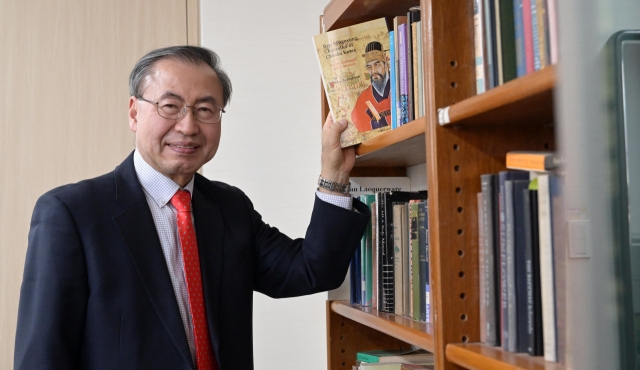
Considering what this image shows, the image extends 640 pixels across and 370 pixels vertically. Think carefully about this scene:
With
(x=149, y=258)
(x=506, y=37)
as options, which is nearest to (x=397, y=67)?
(x=506, y=37)

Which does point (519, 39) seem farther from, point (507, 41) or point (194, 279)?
point (194, 279)

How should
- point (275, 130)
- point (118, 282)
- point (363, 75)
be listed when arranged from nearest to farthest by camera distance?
point (118, 282) < point (363, 75) < point (275, 130)

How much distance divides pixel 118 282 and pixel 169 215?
0.69ft

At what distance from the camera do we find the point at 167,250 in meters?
1.39

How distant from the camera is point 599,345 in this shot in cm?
28

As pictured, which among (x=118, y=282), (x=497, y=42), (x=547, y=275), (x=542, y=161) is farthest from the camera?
(x=118, y=282)

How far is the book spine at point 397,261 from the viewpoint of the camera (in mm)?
1327

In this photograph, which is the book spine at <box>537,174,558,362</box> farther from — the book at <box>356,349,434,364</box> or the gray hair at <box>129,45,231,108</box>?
the gray hair at <box>129,45,231,108</box>

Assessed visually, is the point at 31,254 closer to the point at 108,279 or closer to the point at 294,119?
the point at 108,279

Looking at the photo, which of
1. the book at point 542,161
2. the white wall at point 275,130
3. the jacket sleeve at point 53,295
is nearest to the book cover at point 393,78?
the jacket sleeve at point 53,295

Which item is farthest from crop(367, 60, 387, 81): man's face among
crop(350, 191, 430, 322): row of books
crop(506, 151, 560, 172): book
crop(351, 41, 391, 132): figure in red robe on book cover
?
crop(506, 151, 560, 172): book

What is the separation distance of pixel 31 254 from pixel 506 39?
3.50 feet

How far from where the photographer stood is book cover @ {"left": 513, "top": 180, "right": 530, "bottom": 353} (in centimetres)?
81

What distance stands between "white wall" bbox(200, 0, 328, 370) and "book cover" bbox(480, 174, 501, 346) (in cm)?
145
